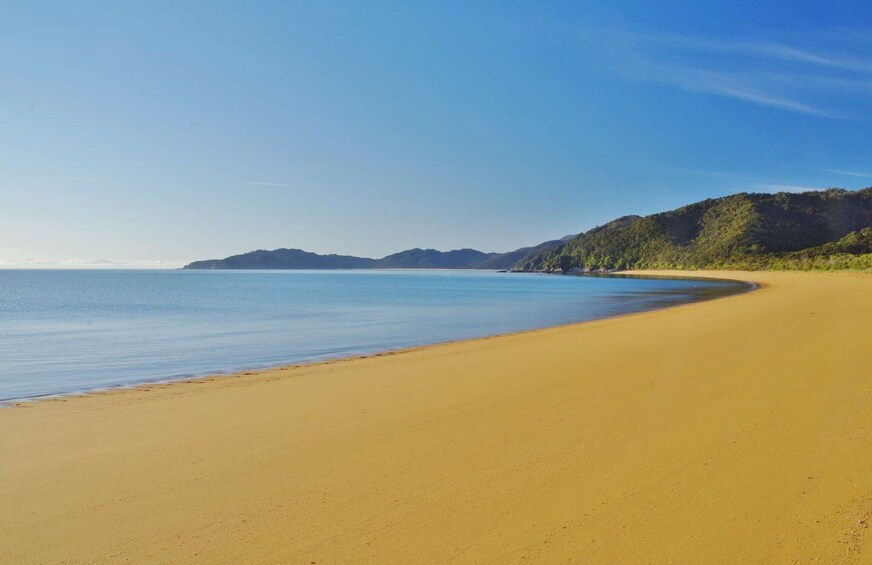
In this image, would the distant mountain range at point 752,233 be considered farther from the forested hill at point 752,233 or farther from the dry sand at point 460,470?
the dry sand at point 460,470

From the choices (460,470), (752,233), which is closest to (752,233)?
(752,233)

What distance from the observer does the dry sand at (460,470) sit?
371cm

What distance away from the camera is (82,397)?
977cm

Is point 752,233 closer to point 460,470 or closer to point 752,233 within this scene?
point 752,233

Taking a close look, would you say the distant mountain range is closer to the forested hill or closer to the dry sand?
the forested hill

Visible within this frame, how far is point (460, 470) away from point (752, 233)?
129m

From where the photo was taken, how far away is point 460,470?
5047mm

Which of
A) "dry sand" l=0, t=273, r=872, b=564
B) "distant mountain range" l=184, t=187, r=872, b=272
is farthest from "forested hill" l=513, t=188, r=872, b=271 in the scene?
"dry sand" l=0, t=273, r=872, b=564

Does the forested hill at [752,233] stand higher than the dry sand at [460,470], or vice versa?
the forested hill at [752,233]

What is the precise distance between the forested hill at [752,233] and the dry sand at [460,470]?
82296 millimetres

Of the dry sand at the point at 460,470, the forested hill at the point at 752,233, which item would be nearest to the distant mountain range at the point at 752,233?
the forested hill at the point at 752,233

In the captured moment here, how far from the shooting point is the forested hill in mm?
94287

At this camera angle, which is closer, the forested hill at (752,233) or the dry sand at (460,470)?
the dry sand at (460,470)

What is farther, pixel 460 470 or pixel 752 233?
pixel 752 233
